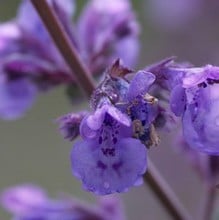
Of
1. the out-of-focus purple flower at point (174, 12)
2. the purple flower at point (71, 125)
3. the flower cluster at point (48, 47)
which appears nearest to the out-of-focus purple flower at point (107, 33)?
the flower cluster at point (48, 47)

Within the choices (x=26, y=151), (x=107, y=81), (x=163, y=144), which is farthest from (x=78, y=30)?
(x=26, y=151)

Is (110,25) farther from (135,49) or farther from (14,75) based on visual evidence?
(14,75)

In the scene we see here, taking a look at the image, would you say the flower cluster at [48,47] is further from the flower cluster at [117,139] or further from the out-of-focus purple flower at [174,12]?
the out-of-focus purple flower at [174,12]

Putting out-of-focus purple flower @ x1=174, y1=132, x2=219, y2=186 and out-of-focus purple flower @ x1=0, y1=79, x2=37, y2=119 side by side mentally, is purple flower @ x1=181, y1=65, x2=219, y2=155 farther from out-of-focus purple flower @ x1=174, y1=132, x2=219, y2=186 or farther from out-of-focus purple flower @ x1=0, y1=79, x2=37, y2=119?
out-of-focus purple flower @ x1=0, y1=79, x2=37, y2=119

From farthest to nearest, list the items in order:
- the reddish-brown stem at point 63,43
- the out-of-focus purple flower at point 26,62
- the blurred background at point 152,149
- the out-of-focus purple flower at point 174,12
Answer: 1. the out-of-focus purple flower at point 174,12
2. the blurred background at point 152,149
3. the out-of-focus purple flower at point 26,62
4. the reddish-brown stem at point 63,43

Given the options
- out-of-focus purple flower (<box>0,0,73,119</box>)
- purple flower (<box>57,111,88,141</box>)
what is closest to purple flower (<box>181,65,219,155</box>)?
purple flower (<box>57,111,88,141</box>)

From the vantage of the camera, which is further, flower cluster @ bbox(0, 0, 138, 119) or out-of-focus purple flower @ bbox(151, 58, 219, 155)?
flower cluster @ bbox(0, 0, 138, 119)

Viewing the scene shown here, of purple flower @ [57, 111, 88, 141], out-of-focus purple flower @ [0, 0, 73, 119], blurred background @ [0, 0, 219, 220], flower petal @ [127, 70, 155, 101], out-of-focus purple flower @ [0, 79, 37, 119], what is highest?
flower petal @ [127, 70, 155, 101]
